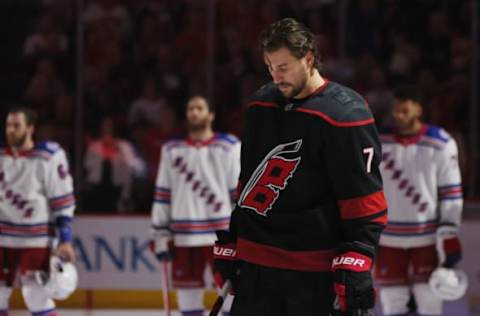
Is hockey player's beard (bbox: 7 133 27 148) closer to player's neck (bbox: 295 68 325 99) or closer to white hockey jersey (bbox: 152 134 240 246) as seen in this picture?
white hockey jersey (bbox: 152 134 240 246)

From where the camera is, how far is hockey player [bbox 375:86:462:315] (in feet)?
18.1

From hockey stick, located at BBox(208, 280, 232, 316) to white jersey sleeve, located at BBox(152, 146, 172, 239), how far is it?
8.72ft

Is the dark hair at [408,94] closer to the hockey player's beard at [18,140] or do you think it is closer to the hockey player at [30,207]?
the hockey player at [30,207]

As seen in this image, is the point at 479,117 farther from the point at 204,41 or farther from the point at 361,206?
the point at 361,206

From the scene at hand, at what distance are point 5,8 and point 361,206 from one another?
6.38m

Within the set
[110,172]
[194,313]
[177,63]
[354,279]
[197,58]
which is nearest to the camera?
[354,279]

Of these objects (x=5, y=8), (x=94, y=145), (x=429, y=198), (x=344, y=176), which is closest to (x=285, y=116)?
(x=344, y=176)

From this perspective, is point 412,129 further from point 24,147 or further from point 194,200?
point 24,147

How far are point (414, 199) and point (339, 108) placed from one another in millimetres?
2657

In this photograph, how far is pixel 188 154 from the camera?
5949mm

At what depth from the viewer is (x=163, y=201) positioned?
591 cm

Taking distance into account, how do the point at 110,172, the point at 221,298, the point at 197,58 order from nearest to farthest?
the point at 221,298 → the point at 110,172 → the point at 197,58

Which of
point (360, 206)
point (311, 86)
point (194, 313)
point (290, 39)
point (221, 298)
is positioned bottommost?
point (194, 313)

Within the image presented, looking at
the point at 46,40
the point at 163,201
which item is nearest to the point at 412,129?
the point at 163,201
